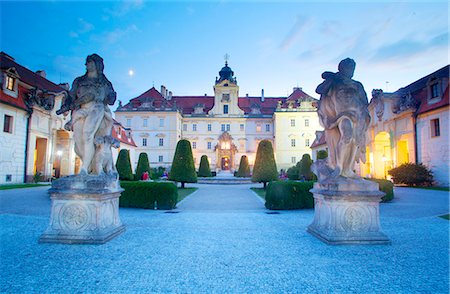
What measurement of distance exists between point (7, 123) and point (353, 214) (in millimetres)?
23243

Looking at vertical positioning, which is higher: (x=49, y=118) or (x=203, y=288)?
(x=49, y=118)

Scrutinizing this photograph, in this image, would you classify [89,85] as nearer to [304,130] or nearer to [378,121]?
[378,121]

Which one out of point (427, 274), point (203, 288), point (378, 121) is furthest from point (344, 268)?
point (378, 121)

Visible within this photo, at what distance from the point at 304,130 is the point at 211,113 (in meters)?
18.7

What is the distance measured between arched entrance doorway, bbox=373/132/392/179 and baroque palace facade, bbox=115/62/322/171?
23.5 meters

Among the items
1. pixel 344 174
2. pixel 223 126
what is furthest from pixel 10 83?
pixel 223 126

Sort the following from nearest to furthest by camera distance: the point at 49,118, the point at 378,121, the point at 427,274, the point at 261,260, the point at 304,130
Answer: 1. the point at 427,274
2. the point at 261,260
3. the point at 49,118
4. the point at 378,121
5. the point at 304,130

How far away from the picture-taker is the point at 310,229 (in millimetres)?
5609

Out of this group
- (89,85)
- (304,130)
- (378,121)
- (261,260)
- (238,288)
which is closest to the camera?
(238,288)

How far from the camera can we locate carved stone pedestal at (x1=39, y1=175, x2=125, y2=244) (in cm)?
471

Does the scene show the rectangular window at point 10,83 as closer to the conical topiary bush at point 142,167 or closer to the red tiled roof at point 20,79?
the red tiled roof at point 20,79

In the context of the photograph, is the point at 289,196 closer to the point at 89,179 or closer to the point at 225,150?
the point at 89,179

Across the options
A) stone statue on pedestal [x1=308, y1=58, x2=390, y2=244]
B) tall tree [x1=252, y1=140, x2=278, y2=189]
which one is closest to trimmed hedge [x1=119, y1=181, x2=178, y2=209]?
stone statue on pedestal [x1=308, y1=58, x2=390, y2=244]

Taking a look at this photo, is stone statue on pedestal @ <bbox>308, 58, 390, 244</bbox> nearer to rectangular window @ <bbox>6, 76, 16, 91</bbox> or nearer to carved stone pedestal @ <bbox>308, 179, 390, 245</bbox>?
carved stone pedestal @ <bbox>308, 179, 390, 245</bbox>
